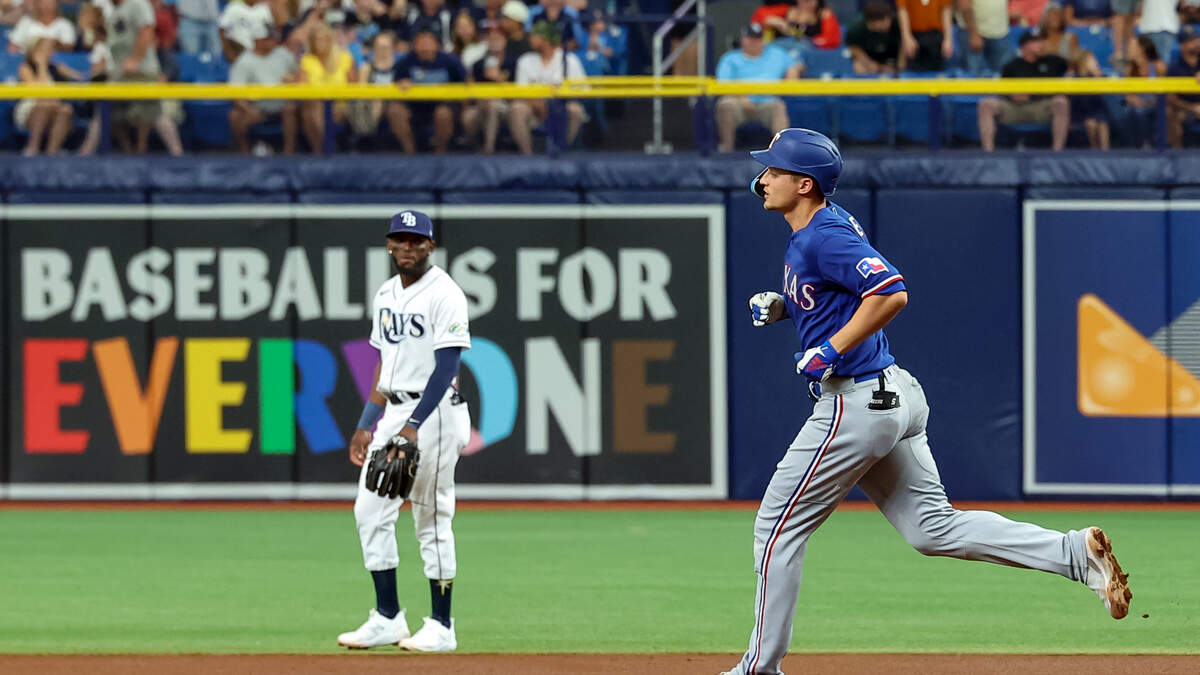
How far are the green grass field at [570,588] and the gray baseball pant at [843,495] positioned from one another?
56.4 inches

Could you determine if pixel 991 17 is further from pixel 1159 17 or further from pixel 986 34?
pixel 1159 17

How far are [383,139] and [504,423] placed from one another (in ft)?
7.80

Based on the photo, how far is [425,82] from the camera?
13500 millimetres

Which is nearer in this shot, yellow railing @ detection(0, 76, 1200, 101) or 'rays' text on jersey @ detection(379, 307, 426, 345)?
'rays' text on jersey @ detection(379, 307, 426, 345)

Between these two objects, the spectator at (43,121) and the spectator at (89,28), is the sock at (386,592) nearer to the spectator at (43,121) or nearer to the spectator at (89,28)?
the spectator at (43,121)

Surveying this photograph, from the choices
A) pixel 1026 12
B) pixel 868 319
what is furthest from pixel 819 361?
pixel 1026 12

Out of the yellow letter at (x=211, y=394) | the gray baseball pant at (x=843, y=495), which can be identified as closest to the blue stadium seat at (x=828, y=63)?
the yellow letter at (x=211, y=394)

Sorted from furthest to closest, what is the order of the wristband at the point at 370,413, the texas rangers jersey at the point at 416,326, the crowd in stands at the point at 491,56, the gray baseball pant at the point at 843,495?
the crowd in stands at the point at 491,56
the wristband at the point at 370,413
the texas rangers jersey at the point at 416,326
the gray baseball pant at the point at 843,495

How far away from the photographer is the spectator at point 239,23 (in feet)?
46.3

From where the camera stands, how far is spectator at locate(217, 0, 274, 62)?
46.3 ft

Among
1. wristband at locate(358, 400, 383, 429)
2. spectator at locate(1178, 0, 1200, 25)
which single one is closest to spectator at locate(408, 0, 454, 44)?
spectator at locate(1178, 0, 1200, 25)

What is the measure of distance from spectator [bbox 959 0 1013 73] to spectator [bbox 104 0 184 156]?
6.28 meters

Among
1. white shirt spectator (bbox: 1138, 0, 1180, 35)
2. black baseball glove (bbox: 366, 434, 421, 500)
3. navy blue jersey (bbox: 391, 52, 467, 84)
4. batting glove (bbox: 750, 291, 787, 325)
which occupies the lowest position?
black baseball glove (bbox: 366, 434, 421, 500)

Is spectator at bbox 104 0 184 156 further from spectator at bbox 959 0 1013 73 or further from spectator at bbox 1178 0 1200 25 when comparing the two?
spectator at bbox 1178 0 1200 25
